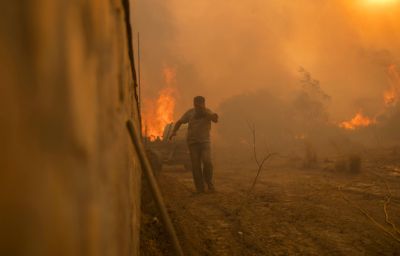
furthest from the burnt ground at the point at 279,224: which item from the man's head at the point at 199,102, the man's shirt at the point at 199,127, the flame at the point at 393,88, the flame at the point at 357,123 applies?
the flame at the point at 393,88

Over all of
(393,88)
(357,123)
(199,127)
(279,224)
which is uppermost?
(393,88)

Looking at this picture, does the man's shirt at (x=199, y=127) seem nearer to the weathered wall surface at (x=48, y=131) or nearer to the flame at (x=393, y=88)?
the weathered wall surface at (x=48, y=131)

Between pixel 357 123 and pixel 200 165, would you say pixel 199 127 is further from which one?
pixel 357 123

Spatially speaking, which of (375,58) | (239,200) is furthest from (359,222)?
(375,58)

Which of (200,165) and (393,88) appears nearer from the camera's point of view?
(200,165)

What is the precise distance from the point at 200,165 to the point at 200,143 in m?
0.42

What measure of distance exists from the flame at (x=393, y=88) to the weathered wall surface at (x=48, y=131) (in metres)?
43.1

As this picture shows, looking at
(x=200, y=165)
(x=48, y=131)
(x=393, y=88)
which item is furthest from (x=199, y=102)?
(x=393, y=88)

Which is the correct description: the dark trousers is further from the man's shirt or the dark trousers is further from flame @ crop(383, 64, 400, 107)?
flame @ crop(383, 64, 400, 107)

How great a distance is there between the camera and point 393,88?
136ft

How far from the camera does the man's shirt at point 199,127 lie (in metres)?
6.80

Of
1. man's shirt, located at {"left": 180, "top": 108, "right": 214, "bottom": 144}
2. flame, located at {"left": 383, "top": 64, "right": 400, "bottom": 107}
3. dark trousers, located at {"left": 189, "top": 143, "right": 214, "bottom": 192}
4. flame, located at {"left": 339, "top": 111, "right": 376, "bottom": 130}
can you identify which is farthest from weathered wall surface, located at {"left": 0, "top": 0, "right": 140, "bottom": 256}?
flame, located at {"left": 383, "top": 64, "right": 400, "bottom": 107}

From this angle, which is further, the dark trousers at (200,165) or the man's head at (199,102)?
the man's head at (199,102)

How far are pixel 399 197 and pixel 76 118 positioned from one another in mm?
6436
